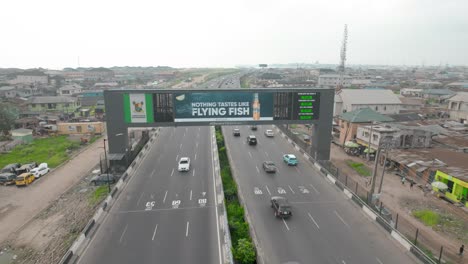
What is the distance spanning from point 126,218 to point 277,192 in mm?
17036

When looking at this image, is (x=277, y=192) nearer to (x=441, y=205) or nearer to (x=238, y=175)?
(x=238, y=175)

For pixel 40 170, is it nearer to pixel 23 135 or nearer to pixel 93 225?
pixel 93 225

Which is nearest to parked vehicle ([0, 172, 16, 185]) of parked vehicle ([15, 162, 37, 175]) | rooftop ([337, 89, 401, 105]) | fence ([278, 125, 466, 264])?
parked vehicle ([15, 162, 37, 175])

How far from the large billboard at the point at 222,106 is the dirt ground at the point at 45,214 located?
16.6 m

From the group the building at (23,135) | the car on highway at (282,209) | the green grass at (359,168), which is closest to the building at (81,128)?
the building at (23,135)

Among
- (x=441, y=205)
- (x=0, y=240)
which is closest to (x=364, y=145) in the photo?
(x=441, y=205)

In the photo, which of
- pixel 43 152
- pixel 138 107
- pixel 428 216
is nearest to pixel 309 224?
pixel 428 216

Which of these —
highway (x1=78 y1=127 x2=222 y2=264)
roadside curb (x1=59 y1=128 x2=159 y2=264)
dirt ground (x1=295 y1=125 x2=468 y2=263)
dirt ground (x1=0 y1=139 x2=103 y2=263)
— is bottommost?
dirt ground (x1=0 y1=139 x2=103 y2=263)

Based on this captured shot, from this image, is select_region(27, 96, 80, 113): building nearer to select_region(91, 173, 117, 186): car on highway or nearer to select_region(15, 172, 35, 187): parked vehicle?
select_region(15, 172, 35, 187): parked vehicle

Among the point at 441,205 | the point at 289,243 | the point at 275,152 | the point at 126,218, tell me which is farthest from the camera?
the point at 275,152

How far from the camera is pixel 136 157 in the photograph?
4788cm

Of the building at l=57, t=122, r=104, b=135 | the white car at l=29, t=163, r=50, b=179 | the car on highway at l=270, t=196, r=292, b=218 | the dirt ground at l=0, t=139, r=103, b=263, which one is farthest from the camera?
the building at l=57, t=122, r=104, b=135

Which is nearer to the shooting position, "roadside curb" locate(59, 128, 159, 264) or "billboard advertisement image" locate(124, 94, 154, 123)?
"roadside curb" locate(59, 128, 159, 264)

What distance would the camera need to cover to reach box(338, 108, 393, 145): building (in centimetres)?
5862
